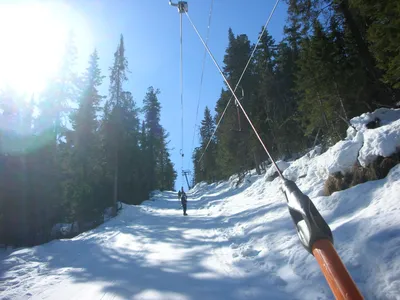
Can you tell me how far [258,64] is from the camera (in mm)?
27906

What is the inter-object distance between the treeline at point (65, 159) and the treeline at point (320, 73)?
11904 mm

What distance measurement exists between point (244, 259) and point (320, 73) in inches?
492

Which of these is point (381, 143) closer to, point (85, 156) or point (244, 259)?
point (244, 259)

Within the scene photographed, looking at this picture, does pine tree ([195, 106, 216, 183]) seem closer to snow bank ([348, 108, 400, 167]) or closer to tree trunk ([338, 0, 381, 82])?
tree trunk ([338, 0, 381, 82])

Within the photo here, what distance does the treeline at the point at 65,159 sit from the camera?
13727 millimetres

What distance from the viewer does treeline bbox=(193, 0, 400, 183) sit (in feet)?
28.1

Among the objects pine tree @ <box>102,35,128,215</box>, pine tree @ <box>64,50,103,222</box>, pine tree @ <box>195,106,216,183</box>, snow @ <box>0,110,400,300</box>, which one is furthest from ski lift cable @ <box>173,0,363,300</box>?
pine tree @ <box>195,106,216,183</box>

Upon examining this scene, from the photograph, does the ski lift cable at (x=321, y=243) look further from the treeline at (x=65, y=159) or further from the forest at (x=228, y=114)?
the treeline at (x=65, y=159)

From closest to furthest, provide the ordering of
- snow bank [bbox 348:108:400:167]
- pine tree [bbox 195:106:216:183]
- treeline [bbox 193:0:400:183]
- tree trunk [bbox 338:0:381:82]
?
snow bank [bbox 348:108:400:167]
treeline [bbox 193:0:400:183]
tree trunk [bbox 338:0:381:82]
pine tree [bbox 195:106:216:183]

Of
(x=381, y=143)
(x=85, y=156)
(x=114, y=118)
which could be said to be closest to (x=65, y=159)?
(x=85, y=156)

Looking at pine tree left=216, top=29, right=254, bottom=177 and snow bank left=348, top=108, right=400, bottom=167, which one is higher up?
pine tree left=216, top=29, right=254, bottom=177

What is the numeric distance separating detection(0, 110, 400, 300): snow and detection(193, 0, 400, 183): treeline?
125 inches

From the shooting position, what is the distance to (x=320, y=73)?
47.8 feet

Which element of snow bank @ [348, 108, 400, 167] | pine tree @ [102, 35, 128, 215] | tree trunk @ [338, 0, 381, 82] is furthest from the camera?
pine tree @ [102, 35, 128, 215]
